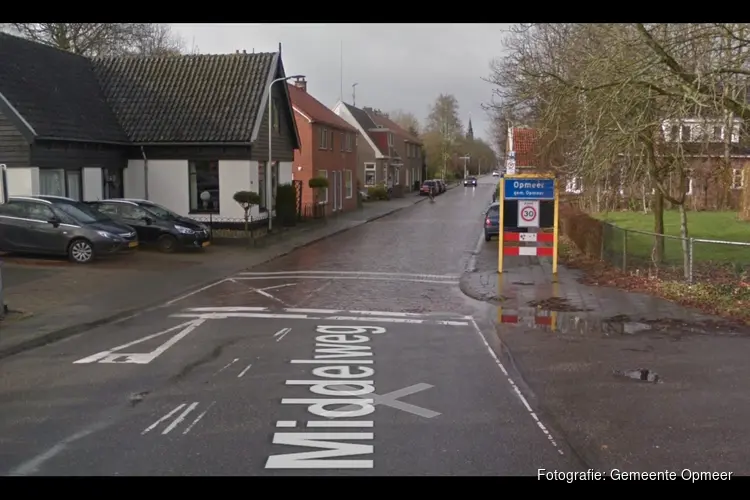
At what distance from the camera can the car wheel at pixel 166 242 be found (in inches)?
830

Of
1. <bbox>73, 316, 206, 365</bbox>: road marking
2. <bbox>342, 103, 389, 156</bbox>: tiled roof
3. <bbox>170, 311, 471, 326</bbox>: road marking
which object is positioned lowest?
<bbox>170, 311, 471, 326</bbox>: road marking

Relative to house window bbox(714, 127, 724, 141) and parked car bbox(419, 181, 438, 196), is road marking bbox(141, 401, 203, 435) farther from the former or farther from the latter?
parked car bbox(419, 181, 438, 196)

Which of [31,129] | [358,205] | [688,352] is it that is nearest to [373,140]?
[358,205]

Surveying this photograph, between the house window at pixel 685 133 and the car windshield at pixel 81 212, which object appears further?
the car windshield at pixel 81 212

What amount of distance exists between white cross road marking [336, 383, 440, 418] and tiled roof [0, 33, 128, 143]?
16882mm

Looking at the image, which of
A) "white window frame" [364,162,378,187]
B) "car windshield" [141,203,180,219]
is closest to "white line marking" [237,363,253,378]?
"car windshield" [141,203,180,219]

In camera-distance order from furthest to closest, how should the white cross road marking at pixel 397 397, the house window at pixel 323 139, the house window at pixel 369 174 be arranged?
the house window at pixel 369 174 < the house window at pixel 323 139 < the white cross road marking at pixel 397 397

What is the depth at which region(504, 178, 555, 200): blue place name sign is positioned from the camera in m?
16.7

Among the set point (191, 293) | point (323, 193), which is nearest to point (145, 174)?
point (191, 293)

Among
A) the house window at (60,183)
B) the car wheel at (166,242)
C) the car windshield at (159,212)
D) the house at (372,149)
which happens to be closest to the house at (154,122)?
the house window at (60,183)

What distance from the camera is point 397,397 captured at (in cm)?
704

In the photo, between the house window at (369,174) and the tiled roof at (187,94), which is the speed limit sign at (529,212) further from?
the house window at (369,174)

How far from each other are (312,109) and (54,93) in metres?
20.0

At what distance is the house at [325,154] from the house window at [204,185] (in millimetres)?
9762
